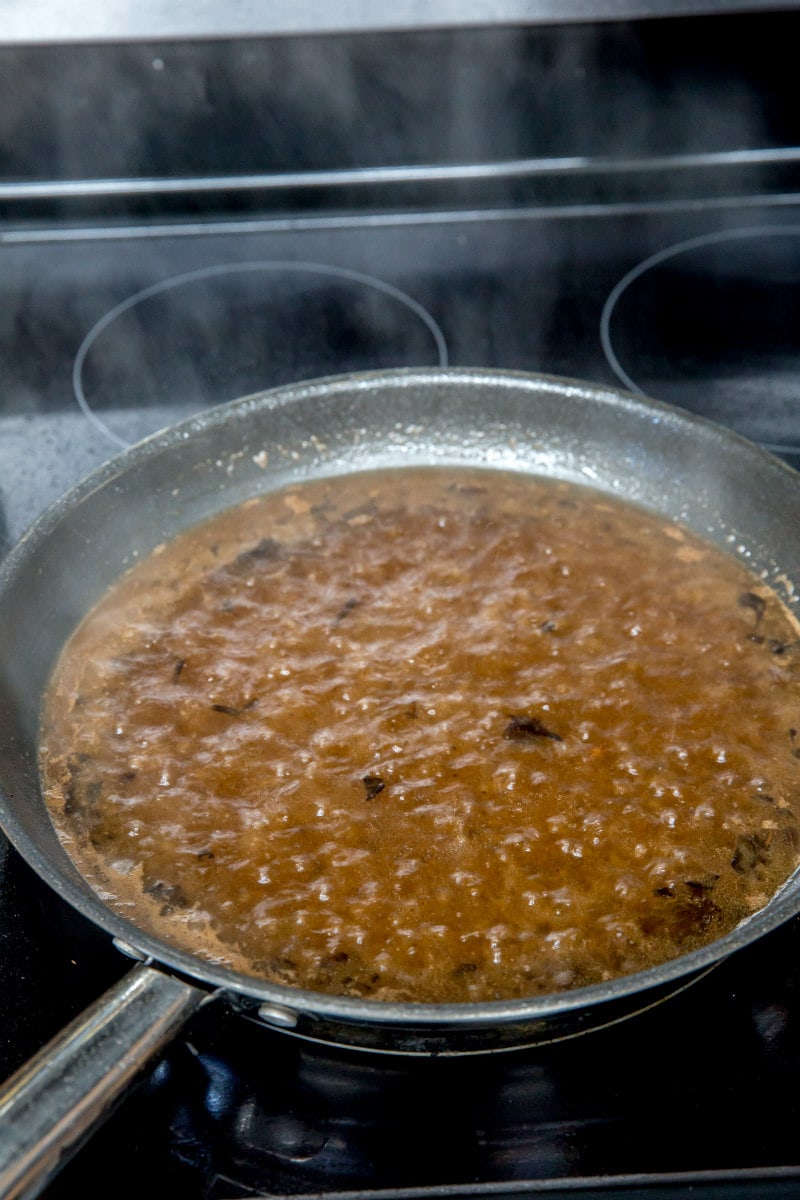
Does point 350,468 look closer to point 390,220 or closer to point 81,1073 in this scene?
point 390,220

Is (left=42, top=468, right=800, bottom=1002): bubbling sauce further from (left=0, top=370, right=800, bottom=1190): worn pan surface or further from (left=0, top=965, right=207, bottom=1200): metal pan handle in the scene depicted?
(left=0, top=965, right=207, bottom=1200): metal pan handle

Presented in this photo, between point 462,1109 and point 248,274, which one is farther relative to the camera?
point 248,274

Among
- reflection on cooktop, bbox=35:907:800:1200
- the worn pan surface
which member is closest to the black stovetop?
reflection on cooktop, bbox=35:907:800:1200

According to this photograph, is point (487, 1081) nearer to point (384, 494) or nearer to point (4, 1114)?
point (4, 1114)

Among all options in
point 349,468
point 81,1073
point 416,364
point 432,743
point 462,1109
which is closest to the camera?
point 81,1073

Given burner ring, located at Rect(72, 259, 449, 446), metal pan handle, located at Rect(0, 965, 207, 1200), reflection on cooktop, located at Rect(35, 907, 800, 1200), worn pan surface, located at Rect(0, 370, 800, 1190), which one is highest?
burner ring, located at Rect(72, 259, 449, 446)

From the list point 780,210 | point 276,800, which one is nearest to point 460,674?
point 276,800

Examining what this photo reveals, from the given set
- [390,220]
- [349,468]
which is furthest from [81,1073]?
[390,220]
